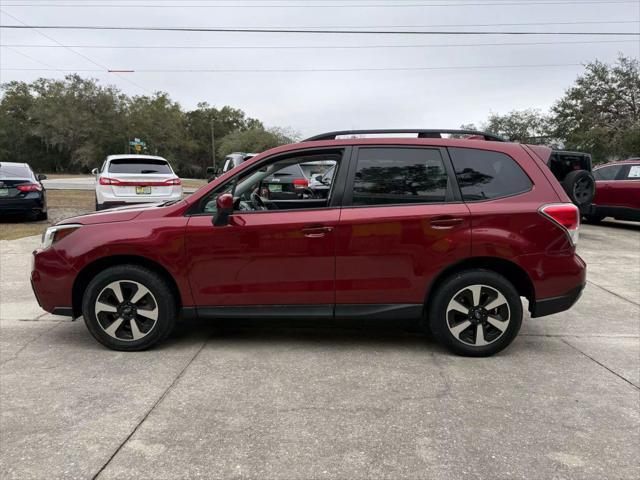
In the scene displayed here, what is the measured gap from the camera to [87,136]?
6297 cm

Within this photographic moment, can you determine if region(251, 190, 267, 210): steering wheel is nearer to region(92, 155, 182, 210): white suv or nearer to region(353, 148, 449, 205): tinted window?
region(353, 148, 449, 205): tinted window

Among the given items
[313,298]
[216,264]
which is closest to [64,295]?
[216,264]

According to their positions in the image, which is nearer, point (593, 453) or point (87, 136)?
point (593, 453)

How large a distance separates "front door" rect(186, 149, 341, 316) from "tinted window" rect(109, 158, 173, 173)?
24.7ft

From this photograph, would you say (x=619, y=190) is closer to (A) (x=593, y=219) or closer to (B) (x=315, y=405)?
(A) (x=593, y=219)

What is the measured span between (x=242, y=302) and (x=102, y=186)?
7782mm

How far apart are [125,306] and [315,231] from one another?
169 cm

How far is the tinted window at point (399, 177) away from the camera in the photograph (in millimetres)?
3973

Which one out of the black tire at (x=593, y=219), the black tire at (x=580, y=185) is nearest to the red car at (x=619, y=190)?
the black tire at (x=593, y=219)

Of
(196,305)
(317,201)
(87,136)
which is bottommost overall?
(196,305)

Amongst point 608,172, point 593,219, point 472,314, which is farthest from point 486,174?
point 593,219

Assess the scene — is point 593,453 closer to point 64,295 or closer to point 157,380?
point 157,380

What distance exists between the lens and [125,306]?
401 centimetres

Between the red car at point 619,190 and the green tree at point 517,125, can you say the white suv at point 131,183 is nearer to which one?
the red car at point 619,190
